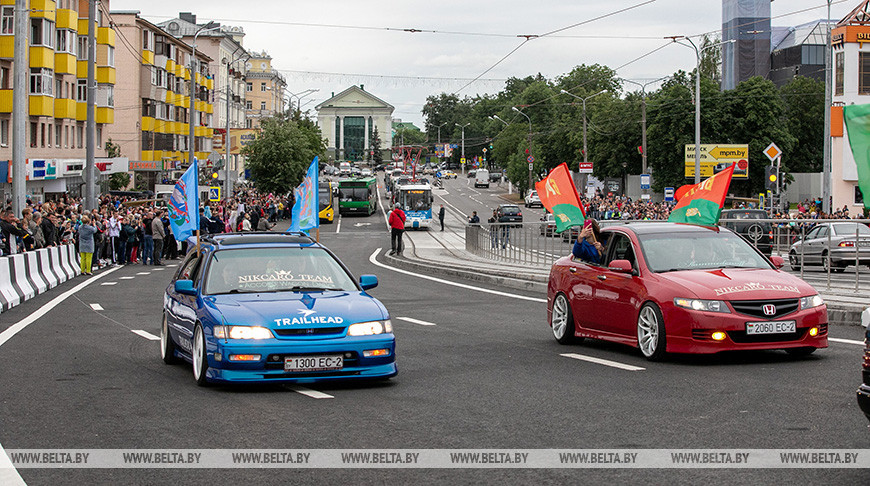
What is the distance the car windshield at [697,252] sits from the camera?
1230 cm

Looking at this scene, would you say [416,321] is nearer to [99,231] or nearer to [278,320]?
[278,320]

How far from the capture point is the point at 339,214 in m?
84.3

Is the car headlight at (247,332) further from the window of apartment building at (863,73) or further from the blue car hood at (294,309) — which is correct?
the window of apartment building at (863,73)

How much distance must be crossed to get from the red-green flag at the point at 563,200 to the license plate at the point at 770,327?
230 inches

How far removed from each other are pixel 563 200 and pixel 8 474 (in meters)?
11.6

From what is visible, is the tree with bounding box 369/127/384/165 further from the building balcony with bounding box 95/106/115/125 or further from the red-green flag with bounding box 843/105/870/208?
the red-green flag with bounding box 843/105/870/208

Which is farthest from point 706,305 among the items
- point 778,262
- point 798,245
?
point 798,245

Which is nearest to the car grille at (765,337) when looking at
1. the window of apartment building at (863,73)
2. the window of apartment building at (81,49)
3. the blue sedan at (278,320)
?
the blue sedan at (278,320)

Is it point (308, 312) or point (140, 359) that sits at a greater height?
point (308, 312)


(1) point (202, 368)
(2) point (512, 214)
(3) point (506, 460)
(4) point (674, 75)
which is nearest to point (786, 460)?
(3) point (506, 460)

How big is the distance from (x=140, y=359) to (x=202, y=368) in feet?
8.58

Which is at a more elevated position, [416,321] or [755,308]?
[755,308]

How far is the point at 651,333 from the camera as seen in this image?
11.7 meters

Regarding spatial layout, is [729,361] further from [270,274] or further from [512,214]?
[512,214]
